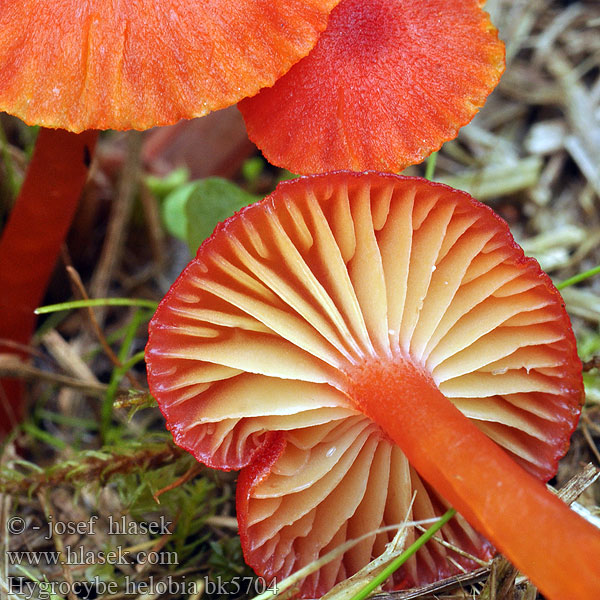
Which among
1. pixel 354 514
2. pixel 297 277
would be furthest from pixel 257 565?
pixel 297 277

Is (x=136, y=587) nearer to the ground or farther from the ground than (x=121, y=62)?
nearer to the ground

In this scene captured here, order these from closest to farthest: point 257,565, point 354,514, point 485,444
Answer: point 485,444, point 257,565, point 354,514

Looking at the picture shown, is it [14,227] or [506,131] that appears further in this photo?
[506,131]

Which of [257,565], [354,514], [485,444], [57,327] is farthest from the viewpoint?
[57,327]

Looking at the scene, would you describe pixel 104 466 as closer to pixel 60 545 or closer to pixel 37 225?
pixel 60 545

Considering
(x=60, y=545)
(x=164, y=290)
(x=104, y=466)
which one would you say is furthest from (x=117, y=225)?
(x=60, y=545)

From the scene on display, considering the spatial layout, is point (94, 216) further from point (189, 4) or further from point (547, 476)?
point (547, 476)

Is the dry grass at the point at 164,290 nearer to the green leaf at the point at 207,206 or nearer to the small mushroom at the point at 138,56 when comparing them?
the green leaf at the point at 207,206
